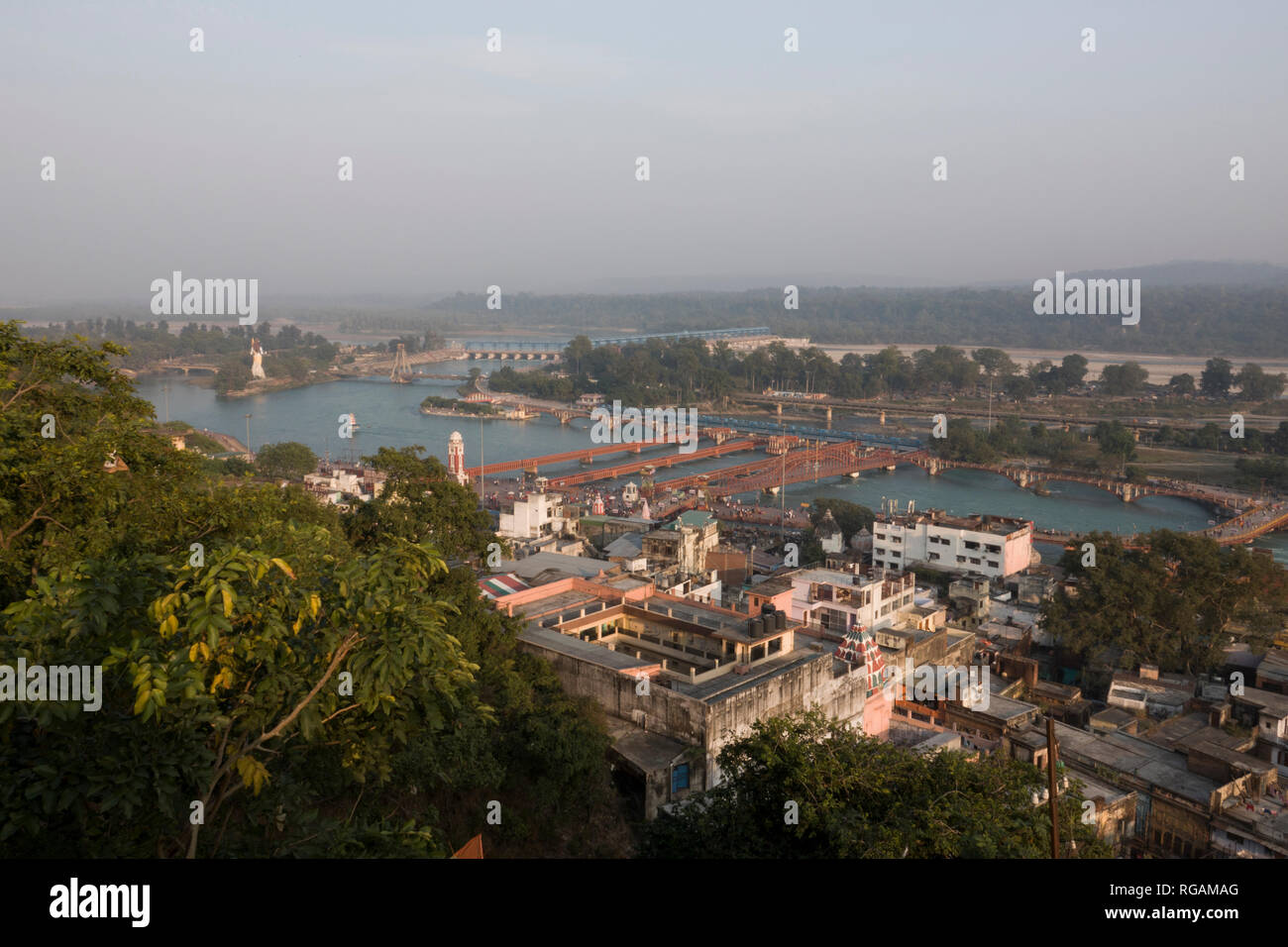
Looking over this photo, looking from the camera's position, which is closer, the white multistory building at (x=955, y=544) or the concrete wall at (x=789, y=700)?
the concrete wall at (x=789, y=700)

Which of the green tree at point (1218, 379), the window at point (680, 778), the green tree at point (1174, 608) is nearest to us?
the window at point (680, 778)

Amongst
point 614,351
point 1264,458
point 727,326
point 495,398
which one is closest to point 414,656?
point 1264,458

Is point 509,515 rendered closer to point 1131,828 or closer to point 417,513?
point 417,513

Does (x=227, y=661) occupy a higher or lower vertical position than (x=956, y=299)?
lower

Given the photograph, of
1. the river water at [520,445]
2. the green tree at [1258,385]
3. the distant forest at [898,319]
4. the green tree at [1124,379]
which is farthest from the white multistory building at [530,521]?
the distant forest at [898,319]

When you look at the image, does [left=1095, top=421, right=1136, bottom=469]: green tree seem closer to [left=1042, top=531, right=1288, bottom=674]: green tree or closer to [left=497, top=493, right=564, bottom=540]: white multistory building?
[left=1042, top=531, right=1288, bottom=674]: green tree

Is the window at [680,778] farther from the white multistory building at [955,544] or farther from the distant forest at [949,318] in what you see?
the distant forest at [949,318]
